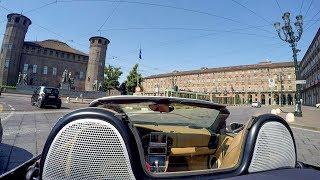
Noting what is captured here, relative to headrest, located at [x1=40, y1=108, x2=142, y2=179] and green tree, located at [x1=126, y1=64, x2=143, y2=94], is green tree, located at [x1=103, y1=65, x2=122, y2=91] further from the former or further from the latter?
headrest, located at [x1=40, y1=108, x2=142, y2=179]

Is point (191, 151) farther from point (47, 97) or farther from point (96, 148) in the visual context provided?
point (47, 97)

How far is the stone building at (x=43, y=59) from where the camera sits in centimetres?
7369

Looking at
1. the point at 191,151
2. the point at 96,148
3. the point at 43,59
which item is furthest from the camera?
the point at 43,59

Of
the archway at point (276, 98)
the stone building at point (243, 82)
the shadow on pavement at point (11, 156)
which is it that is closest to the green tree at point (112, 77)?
the stone building at point (243, 82)

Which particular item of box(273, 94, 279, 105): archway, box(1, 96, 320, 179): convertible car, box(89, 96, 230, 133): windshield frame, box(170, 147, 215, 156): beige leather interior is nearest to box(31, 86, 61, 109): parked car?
box(89, 96, 230, 133): windshield frame

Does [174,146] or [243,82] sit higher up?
[243,82]

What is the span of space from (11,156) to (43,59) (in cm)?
8433

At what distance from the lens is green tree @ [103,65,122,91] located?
3103 inches

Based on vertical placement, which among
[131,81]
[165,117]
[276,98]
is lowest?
[165,117]

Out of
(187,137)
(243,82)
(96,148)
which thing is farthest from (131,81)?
(96,148)

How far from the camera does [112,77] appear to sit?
79688 millimetres

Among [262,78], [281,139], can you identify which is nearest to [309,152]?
[281,139]

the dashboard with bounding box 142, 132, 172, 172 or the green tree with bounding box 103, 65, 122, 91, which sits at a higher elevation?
the green tree with bounding box 103, 65, 122, 91

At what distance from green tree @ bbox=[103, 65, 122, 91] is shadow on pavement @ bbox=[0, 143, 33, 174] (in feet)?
239
